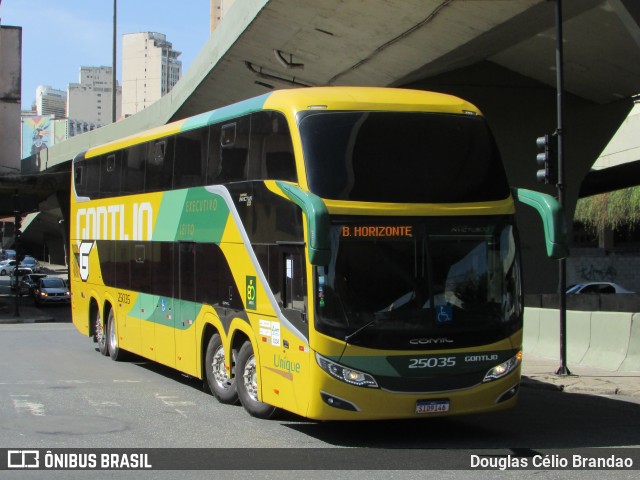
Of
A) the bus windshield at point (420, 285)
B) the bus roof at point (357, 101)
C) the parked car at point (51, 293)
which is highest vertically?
→ the bus roof at point (357, 101)

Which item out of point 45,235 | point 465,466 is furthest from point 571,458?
point 45,235

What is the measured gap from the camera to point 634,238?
207 feet

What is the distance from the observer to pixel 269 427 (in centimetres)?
1088

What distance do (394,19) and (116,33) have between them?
2780cm

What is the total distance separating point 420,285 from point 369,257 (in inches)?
25.3

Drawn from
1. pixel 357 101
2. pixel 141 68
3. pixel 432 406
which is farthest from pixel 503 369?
pixel 141 68

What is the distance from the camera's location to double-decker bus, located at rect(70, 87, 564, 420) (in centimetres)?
960

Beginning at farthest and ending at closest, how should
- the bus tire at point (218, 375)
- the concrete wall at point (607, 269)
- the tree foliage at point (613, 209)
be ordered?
1. the concrete wall at point (607, 269)
2. the tree foliage at point (613, 209)
3. the bus tire at point (218, 375)

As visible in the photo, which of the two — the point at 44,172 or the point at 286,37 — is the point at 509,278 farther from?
the point at 44,172

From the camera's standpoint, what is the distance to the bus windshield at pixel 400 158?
32.5 feet

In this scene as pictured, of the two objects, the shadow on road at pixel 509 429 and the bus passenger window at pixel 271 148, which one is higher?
the bus passenger window at pixel 271 148

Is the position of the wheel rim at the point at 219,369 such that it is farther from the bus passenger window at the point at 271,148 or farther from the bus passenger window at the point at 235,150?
the bus passenger window at the point at 271,148

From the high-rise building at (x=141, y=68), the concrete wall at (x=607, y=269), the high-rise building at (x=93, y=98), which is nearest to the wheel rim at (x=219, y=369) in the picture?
the concrete wall at (x=607, y=269)

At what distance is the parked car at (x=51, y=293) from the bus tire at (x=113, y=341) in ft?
86.4
